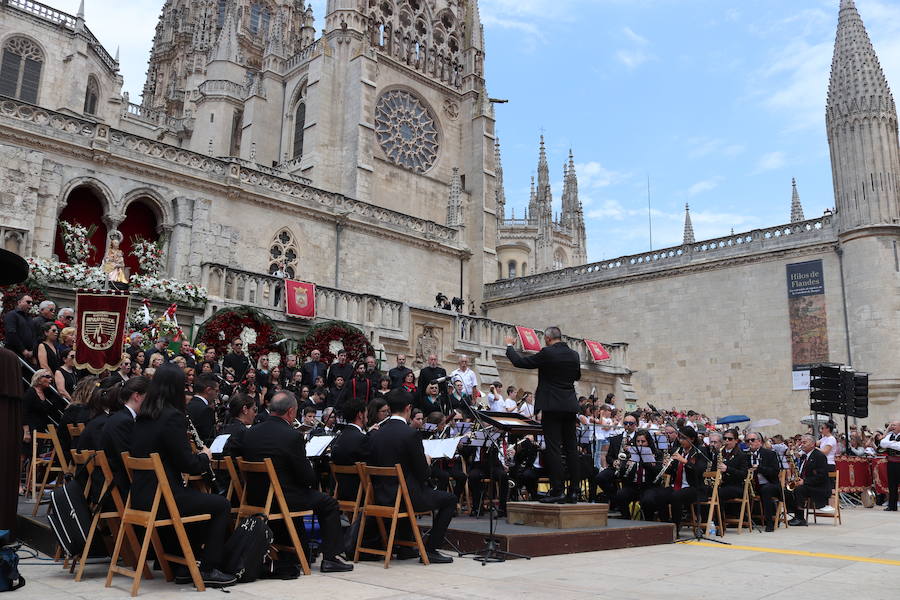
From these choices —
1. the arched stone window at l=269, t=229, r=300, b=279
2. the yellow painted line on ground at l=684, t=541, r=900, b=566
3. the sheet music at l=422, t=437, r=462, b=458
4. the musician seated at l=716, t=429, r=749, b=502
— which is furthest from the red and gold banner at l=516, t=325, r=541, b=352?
the sheet music at l=422, t=437, r=462, b=458

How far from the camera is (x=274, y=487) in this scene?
5383 millimetres

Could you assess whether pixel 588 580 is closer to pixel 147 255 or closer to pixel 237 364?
pixel 237 364

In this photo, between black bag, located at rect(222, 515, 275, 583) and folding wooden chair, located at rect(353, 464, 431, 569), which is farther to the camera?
folding wooden chair, located at rect(353, 464, 431, 569)

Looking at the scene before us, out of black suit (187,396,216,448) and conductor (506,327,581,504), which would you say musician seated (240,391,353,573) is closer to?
black suit (187,396,216,448)

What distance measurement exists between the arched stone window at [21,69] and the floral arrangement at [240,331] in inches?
817

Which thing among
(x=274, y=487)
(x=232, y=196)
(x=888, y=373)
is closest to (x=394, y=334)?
(x=232, y=196)

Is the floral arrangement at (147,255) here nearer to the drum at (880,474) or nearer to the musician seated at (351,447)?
the musician seated at (351,447)

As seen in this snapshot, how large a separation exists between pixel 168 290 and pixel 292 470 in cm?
1053

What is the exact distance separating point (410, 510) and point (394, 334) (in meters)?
12.7

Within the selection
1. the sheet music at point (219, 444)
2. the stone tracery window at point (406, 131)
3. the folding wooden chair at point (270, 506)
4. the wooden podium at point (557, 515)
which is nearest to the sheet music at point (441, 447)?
the wooden podium at point (557, 515)

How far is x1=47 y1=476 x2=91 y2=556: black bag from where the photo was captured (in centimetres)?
525

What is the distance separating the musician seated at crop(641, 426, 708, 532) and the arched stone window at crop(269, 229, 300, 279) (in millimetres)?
15561

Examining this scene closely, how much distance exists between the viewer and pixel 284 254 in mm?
22438

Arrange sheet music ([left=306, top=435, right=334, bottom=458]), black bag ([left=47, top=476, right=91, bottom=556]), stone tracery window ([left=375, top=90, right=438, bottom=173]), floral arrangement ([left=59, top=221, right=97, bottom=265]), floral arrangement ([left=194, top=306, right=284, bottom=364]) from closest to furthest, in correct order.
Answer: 1. black bag ([left=47, top=476, right=91, bottom=556])
2. sheet music ([left=306, top=435, right=334, bottom=458])
3. floral arrangement ([left=194, top=306, right=284, bottom=364])
4. floral arrangement ([left=59, top=221, right=97, bottom=265])
5. stone tracery window ([left=375, top=90, right=438, bottom=173])
